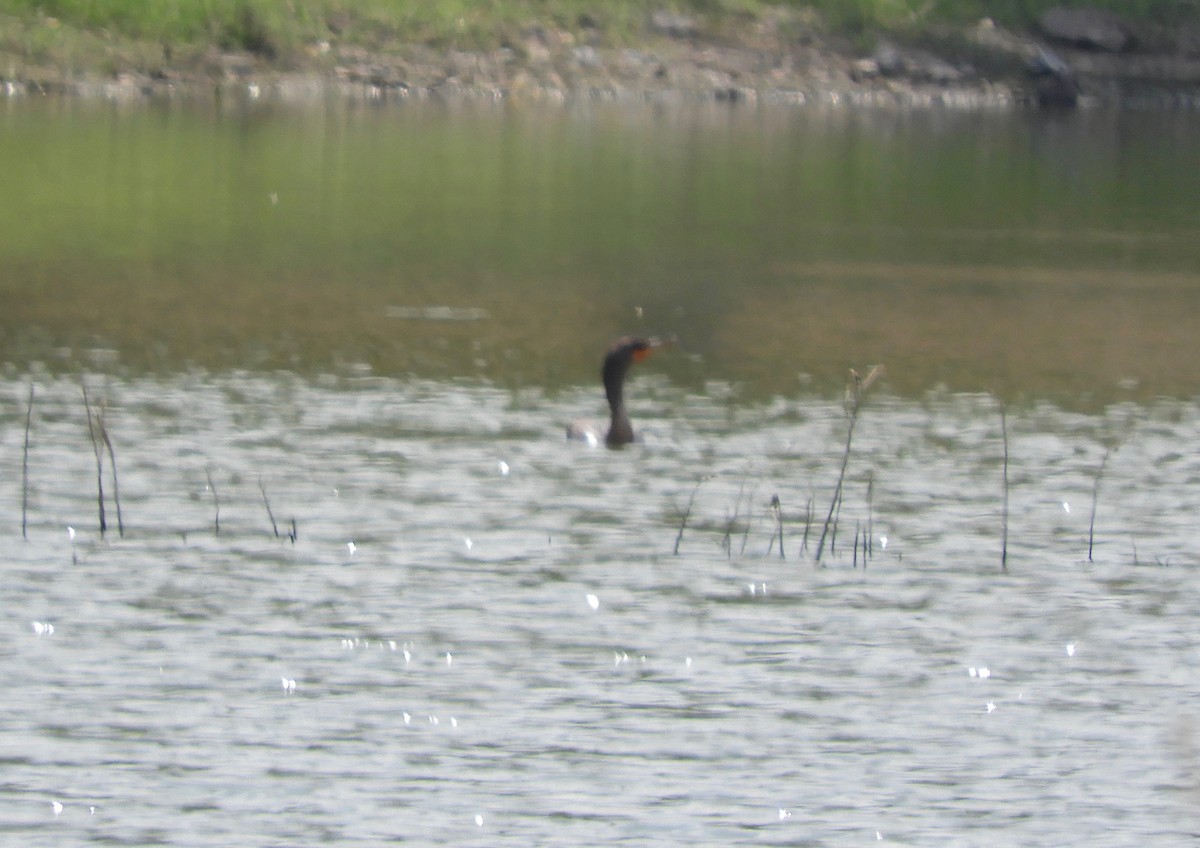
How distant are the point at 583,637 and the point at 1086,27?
2458 inches

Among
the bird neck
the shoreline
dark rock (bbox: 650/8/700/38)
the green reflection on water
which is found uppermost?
the bird neck

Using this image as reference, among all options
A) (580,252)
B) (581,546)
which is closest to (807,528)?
(581,546)

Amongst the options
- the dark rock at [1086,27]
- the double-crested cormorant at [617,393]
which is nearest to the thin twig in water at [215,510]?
the double-crested cormorant at [617,393]

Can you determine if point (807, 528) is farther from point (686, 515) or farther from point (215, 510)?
point (215, 510)

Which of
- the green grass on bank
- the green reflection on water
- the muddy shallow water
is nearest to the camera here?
the muddy shallow water

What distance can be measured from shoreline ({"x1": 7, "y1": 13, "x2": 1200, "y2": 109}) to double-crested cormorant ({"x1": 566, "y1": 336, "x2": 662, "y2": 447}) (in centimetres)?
3733

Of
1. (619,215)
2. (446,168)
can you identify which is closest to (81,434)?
(619,215)

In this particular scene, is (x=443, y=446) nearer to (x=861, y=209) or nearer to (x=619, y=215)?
(x=619, y=215)

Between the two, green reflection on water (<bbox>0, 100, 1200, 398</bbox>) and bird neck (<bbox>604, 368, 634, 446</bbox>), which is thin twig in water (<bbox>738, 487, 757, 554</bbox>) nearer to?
bird neck (<bbox>604, 368, 634, 446</bbox>)

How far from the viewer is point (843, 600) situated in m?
11.7

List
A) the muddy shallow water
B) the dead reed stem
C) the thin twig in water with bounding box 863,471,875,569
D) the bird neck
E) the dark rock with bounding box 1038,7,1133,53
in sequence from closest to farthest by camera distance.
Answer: the muddy shallow water → the dead reed stem → the thin twig in water with bounding box 863,471,875,569 → the bird neck → the dark rock with bounding box 1038,7,1133,53

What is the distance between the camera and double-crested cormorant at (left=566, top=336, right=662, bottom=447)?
1552cm

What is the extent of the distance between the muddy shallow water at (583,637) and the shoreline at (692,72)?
126ft

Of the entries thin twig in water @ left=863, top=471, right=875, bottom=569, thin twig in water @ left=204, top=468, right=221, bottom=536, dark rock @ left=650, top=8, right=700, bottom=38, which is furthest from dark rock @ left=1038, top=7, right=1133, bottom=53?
thin twig in water @ left=204, top=468, right=221, bottom=536
